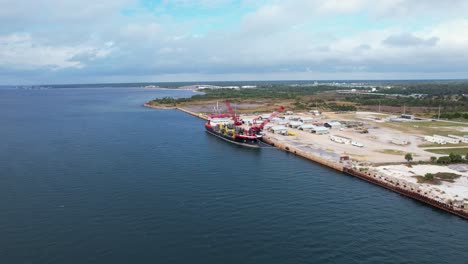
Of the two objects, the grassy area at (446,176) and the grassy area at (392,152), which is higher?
the grassy area at (392,152)

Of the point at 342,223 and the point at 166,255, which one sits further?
the point at 342,223

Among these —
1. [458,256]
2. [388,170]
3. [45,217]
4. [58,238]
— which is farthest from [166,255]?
[388,170]

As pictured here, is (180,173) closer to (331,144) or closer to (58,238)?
(58,238)

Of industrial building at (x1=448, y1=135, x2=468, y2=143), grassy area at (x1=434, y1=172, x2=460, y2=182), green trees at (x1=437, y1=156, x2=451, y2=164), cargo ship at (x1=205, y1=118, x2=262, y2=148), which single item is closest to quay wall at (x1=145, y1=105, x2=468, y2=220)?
grassy area at (x1=434, y1=172, x2=460, y2=182)

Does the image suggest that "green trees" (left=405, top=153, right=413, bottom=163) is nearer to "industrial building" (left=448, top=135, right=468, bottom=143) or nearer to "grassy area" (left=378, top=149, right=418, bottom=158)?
"grassy area" (left=378, top=149, right=418, bottom=158)

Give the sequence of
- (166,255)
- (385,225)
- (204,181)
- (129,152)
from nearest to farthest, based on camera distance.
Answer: (166,255), (385,225), (204,181), (129,152)

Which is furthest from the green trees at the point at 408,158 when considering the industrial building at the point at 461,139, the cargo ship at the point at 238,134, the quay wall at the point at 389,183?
the cargo ship at the point at 238,134

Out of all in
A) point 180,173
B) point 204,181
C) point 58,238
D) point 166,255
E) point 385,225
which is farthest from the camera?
point 180,173

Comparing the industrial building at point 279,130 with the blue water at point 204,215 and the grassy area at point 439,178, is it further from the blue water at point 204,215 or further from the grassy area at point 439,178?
the grassy area at point 439,178

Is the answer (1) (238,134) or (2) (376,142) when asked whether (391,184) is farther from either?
(1) (238,134)
